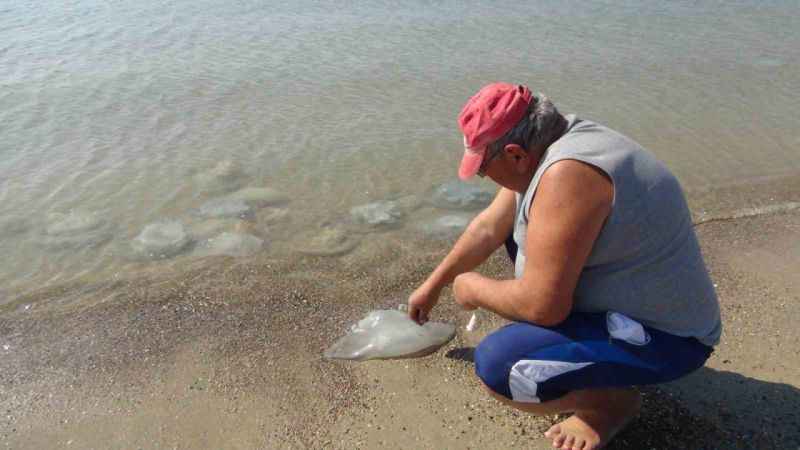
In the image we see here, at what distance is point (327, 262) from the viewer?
368 cm

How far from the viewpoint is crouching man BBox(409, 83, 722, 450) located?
169cm

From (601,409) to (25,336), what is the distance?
8.70 ft

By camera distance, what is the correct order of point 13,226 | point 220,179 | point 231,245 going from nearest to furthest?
point 231,245 < point 13,226 < point 220,179

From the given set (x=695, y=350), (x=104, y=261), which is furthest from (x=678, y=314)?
(x=104, y=261)

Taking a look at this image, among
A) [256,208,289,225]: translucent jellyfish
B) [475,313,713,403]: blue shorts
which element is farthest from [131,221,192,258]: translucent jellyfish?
[475,313,713,403]: blue shorts

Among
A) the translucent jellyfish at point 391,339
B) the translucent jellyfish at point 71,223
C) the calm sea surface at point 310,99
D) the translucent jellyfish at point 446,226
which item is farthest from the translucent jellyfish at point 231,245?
the translucent jellyfish at point 391,339

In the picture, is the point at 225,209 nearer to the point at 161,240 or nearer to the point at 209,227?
the point at 209,227

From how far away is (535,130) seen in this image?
1.81m

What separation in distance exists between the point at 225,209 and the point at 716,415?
10.5 ft

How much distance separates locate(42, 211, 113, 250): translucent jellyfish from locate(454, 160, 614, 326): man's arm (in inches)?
123

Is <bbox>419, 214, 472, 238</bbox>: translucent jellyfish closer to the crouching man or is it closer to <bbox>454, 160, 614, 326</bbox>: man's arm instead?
the crouching man

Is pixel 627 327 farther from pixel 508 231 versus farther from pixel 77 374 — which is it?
pixel 77 374

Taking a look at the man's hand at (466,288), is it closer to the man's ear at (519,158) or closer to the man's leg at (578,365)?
the man's leg at (578,365)

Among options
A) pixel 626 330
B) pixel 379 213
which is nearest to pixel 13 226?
pixel 379 213
